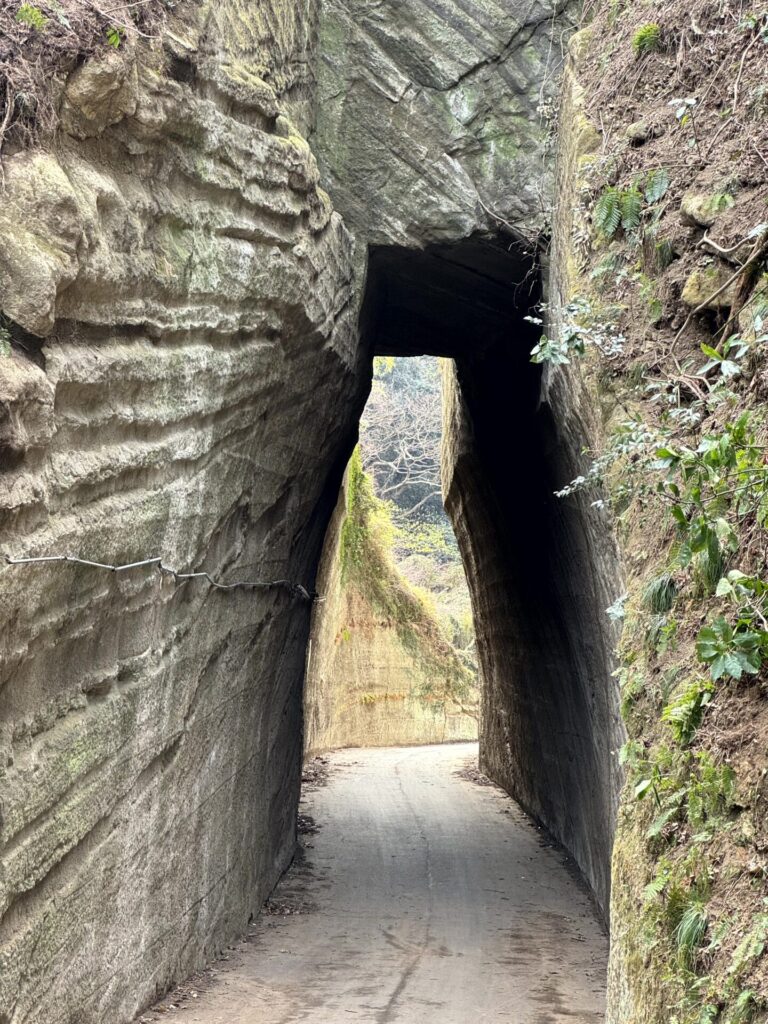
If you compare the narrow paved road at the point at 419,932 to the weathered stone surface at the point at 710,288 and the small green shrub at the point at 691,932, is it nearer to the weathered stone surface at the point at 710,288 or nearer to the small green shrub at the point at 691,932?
the small green shrub at the point at 691,932

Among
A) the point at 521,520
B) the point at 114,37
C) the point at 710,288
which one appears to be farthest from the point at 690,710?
the point at 521,520

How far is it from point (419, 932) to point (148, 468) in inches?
237

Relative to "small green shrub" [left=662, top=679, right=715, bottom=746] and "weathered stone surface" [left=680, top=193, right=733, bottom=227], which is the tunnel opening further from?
"small green shrub" [left=662, top=679, right=715, bottom=746]

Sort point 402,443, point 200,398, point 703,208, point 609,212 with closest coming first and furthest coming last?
1. point 703,208
2. point 200,398
3. point 609,212
4. point 402,443

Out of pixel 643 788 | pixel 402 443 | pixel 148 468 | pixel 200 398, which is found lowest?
pixel 643 788

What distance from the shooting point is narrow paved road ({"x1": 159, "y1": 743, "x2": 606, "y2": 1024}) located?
7.79 meters

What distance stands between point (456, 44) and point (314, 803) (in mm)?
11710

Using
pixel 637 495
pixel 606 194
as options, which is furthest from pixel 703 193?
pixel 637 495

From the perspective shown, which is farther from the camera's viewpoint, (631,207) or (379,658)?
(379,658)

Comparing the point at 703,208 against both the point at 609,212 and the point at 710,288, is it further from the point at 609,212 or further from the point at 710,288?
the point at 609,212

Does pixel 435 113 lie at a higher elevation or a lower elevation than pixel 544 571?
higher

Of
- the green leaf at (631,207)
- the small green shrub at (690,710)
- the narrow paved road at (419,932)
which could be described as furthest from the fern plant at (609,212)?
the narrow paved road at (419,932)

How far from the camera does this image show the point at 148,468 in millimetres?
→ 6523

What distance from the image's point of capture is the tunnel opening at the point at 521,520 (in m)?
10.0
